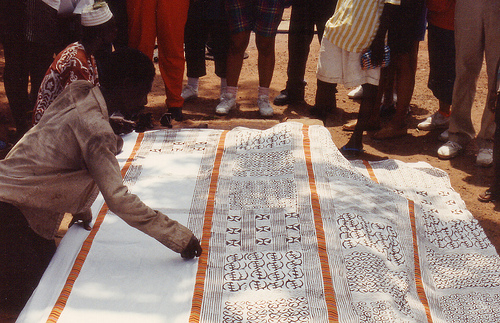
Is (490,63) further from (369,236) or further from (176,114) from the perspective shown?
(176,114)

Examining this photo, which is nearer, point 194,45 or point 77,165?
point 77,165

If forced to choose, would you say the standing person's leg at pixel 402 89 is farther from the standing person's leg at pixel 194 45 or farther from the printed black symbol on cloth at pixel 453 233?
the standing person's leg at pixel 194 45

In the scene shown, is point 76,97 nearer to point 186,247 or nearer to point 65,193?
point 65,193

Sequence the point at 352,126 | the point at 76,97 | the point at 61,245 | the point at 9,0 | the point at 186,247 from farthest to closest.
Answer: the point at 352,126 < the point at 9,0 < the point at 61,245 < the point at 186,247 < the point at 76,97

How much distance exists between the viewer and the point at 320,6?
187 inches

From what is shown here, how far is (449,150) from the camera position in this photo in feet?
13.8

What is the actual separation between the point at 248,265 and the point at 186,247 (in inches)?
11.7

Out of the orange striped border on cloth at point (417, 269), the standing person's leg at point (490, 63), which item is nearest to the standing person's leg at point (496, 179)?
the standing person's leg at point (490, 63)

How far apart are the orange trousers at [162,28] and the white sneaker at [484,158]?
2.58m

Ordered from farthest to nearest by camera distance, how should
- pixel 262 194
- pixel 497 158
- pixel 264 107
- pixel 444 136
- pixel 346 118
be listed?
pixel 346 118 < pixel 264 107 < pixel 444 136 < pixel 497 158 < pixel 262 194

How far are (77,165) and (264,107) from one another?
2979 millimetres

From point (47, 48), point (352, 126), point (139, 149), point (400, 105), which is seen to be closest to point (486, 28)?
point (400, 105)

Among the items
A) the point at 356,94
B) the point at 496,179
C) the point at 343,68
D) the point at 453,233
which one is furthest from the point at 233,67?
the point at 453,233

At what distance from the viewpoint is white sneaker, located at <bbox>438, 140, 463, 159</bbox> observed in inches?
166
